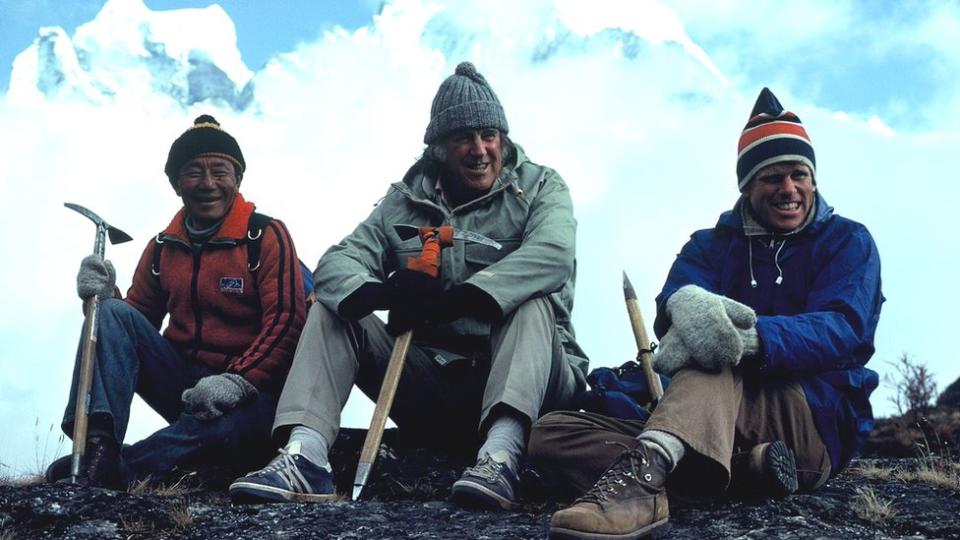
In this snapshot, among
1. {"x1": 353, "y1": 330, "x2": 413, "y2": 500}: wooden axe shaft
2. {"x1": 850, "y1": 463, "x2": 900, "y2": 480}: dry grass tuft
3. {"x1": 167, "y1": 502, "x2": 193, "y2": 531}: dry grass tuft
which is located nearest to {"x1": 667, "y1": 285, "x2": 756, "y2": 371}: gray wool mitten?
{"x1": 353, "y1": 330, "x2": 413, "y2": 500}: wooden axe shaft

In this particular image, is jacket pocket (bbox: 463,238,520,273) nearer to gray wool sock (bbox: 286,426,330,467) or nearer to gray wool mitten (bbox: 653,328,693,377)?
gray wool sock (bbox: 286,426,330,467)

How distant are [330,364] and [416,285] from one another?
2.02ft

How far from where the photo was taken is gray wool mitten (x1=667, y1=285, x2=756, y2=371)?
4844 millimetres

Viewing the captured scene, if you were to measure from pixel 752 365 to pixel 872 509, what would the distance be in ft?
3.25

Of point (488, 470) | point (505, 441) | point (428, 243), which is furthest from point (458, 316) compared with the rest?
point (488, 470)

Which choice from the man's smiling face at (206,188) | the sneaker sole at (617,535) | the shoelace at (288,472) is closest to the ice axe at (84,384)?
the man's smiling face at (206,188)

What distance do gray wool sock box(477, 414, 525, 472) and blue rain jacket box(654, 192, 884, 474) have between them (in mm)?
855

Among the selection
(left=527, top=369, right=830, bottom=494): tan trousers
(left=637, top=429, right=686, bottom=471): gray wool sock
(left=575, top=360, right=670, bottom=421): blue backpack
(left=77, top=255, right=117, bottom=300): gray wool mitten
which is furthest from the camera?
(left=77, top=255, right=117, bottom=300): gray wool mitten

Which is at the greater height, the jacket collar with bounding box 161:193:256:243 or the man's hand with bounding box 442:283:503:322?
the jacket collar with bounding box 161:193:256:243

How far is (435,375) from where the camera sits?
20.7 feet

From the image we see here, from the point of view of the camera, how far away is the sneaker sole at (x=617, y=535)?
4.32 metres

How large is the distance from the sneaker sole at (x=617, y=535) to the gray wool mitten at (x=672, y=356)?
696mm

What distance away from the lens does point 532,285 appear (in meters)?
5.83

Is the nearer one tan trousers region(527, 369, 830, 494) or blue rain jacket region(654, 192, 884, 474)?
tan trousers region(527, 369, 830, 494)
